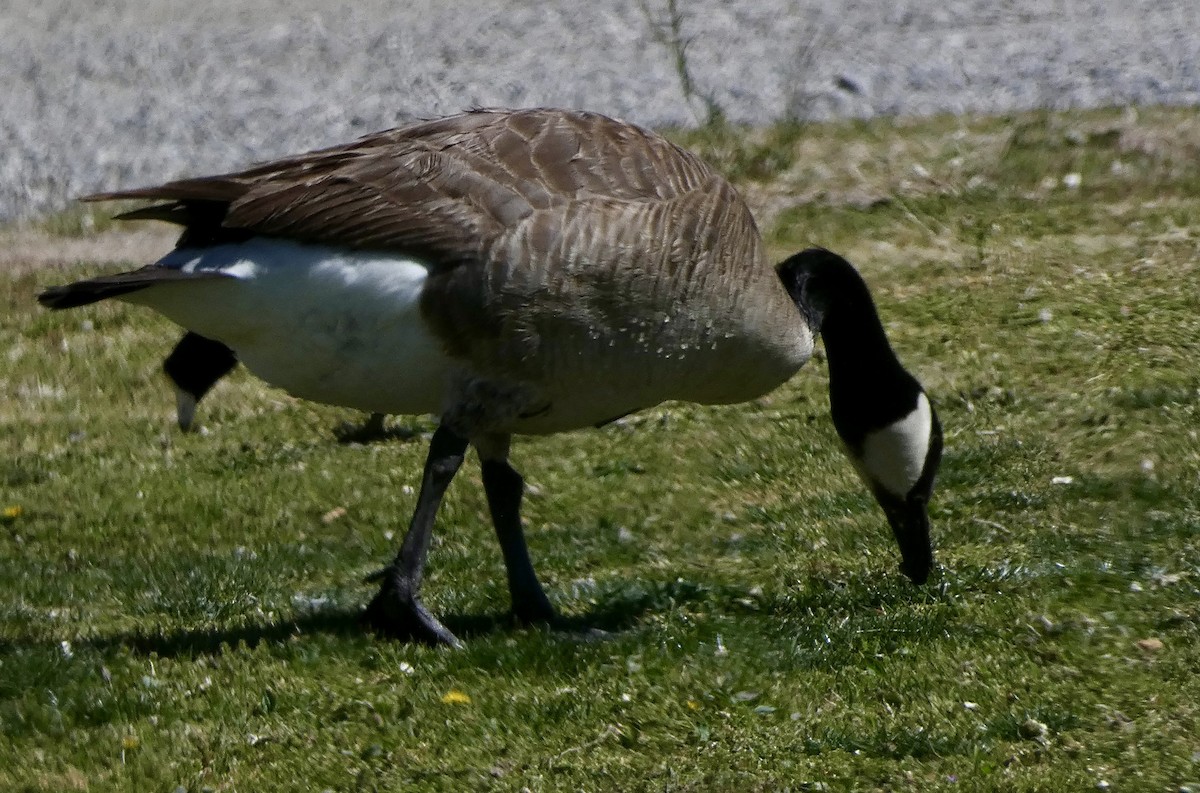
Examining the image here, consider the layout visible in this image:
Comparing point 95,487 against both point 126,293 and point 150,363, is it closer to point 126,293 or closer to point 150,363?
point 150,363

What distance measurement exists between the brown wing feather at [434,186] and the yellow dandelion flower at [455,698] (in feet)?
4.94

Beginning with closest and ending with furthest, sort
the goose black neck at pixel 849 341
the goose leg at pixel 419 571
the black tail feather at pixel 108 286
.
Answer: the black tail feather at pixel 108 286, the goose leg at pixel 419 571, the goose black neck at pixel 849 341

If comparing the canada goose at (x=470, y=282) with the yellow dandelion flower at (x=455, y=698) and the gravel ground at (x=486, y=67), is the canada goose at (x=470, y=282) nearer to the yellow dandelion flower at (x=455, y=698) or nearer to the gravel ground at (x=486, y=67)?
the yellow dandelion flower at (x=455, y=698)

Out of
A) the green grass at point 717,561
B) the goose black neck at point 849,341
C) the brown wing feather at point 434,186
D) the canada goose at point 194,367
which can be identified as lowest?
the green grass at point 717,561

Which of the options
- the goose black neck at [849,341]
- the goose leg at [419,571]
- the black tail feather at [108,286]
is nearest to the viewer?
the black tail feather at [108,286]

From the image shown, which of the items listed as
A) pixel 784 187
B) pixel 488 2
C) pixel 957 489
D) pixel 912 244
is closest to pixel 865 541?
pixel 957 489

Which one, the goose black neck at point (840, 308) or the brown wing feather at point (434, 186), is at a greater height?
the brown wing feather at point (434, 186)

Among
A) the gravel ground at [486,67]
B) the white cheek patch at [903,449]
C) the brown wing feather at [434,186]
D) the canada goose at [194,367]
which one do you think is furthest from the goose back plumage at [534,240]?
the gravel ground at [486,67]

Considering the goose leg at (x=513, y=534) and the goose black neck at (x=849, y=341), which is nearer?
the goose leg at (x=513, y=534)

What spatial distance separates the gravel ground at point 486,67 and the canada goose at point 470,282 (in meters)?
7.47

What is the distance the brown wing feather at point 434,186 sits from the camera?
6359 millimetres

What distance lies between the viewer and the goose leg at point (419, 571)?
6.65 metres

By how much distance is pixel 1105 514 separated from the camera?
809 centimetres

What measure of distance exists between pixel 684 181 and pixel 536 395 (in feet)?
3.44
